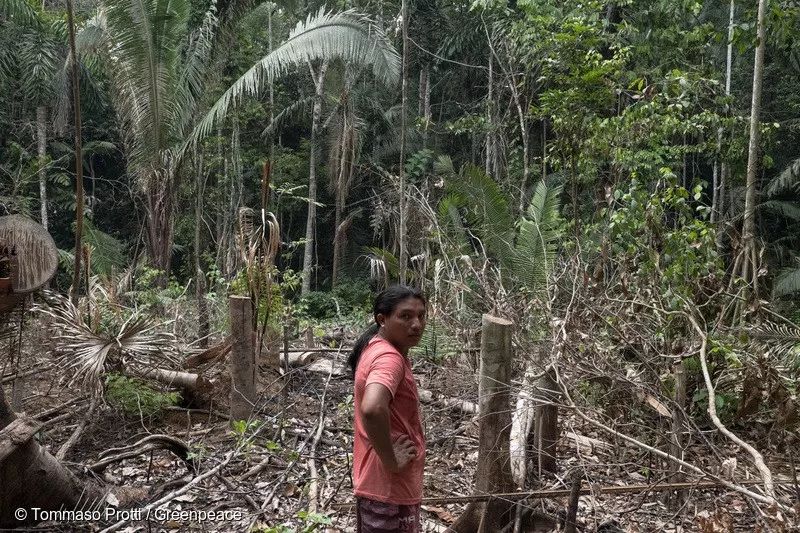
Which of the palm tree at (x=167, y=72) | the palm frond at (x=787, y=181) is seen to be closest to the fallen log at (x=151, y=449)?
the palm tree at (x=167, y=72)

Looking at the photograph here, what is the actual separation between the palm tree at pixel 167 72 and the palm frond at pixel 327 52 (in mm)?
15

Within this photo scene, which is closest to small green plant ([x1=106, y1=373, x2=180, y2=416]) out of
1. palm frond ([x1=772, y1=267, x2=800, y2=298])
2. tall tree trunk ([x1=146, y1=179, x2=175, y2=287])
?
tall tree trunk ([x1=146, y1=179, x2=175, y2=287])

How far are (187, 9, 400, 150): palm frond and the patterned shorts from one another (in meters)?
9.02

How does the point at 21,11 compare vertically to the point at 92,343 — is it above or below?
above

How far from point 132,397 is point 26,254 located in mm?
1394

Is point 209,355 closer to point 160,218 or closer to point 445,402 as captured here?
point 445,402

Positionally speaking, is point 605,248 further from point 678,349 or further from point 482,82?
point 482,82

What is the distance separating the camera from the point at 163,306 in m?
9.98

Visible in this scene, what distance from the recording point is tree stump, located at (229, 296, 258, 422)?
229 inches

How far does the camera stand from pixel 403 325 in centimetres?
294

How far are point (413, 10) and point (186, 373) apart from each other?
583 inches

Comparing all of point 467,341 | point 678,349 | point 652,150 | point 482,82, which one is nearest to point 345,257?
point 482,82

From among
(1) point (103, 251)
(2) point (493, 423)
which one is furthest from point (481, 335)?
(1) point (103, 251)

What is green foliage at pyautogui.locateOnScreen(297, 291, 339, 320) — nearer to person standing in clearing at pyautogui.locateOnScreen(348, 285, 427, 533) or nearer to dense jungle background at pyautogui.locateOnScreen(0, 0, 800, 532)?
dense jungle background at pyautogui.locateOnScreen(0, 0, 800, 532)
